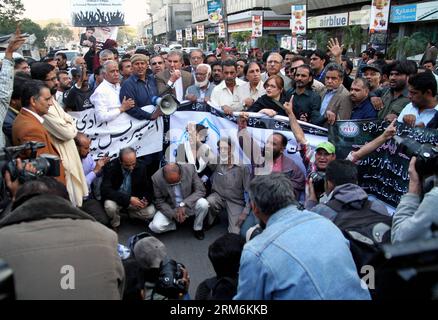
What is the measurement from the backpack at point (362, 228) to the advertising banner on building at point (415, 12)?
1968cm

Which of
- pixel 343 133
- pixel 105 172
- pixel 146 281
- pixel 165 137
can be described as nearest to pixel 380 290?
pixel 146 281

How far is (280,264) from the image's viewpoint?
68.4 inches

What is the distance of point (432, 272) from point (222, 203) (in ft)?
12.4

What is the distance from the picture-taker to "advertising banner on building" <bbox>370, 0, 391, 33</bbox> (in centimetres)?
1202

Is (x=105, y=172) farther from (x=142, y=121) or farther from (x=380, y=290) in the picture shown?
(x=380, y=290)

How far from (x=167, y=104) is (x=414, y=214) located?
3.57 metres

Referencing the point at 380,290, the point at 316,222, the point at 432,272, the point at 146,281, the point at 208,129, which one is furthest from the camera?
the point at 208,129

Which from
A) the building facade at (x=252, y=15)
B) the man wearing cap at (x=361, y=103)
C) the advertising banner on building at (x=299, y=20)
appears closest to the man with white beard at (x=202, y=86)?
the man wearing cap at (x=361, y=103)

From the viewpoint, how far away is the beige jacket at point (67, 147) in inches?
151

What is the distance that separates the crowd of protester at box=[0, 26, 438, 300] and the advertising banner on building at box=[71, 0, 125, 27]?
458 cm

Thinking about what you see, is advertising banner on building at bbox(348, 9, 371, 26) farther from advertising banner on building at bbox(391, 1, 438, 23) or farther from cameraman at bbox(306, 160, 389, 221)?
cameraman at bbox(306, 160, 389, 221)

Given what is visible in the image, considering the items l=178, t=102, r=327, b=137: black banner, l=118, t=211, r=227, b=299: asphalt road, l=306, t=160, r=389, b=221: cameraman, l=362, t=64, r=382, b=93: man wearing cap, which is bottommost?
l=118, t=211, r=227, b=299: asphalt road

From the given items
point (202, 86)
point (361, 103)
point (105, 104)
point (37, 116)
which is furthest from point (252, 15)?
point (37, 116)

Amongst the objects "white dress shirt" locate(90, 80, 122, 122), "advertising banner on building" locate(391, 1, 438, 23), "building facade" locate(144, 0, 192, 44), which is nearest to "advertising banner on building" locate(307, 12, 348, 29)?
"advertising banner on building" locate(391, 1, 438, 23)
